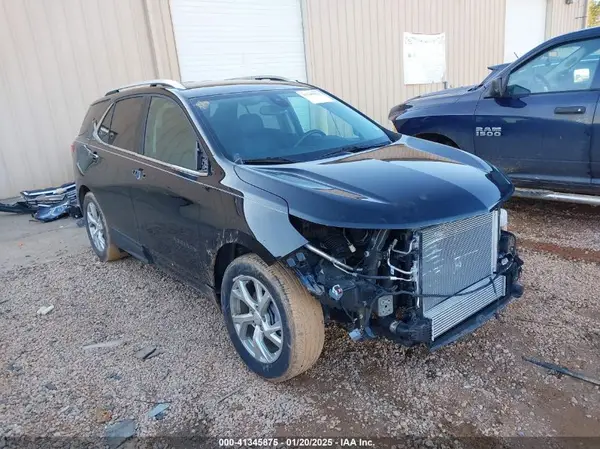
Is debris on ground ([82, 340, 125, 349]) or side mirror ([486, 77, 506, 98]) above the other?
side mirror ([486, 77, 506, 98])

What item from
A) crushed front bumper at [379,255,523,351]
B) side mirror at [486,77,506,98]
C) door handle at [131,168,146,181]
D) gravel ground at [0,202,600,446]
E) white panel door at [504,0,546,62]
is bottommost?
gravel ground at [0,202,600,446]

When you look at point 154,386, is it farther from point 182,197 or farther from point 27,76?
point 27,76

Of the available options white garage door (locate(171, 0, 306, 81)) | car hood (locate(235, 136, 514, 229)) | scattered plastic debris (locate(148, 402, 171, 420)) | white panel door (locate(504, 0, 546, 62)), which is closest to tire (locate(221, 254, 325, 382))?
car hood (locate(235, 136, 514, 229))

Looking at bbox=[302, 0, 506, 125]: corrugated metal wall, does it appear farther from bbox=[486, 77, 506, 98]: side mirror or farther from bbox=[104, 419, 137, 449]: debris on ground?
bbox=[104, 419, 137, 449]: debris on ground

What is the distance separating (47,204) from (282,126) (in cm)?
521

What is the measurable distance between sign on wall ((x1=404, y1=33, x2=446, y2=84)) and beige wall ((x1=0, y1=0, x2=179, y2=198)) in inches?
220

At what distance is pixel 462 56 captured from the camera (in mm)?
12281

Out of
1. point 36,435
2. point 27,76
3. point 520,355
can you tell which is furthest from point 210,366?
point 27,76

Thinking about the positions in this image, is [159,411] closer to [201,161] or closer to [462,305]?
[201,161]

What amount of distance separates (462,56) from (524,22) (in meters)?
3.19

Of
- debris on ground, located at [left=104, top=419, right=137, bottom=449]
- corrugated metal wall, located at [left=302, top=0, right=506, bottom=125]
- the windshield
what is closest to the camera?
debris on ground, located at [left=104, top=419, right=137, bottom=449]

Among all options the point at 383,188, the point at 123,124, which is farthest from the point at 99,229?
the point at 383,188

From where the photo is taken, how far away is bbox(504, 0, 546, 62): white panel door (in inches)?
527

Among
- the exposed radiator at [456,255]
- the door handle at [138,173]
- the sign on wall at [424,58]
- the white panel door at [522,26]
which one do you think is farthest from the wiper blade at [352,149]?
the white panel door at [522,26]
